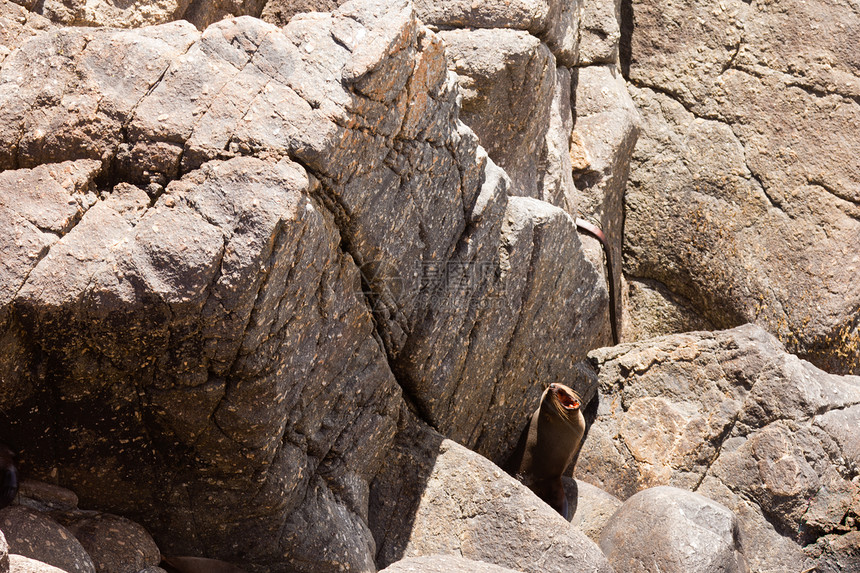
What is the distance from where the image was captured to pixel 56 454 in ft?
12.7

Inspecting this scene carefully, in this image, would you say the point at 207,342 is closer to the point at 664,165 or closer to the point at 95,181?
the point at 95,181

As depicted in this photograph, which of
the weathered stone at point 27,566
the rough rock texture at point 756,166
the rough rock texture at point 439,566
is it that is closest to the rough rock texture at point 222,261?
the rough rock texture at point 439,566

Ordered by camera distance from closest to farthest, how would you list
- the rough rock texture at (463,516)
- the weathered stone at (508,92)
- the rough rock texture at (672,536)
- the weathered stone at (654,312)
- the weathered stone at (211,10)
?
the rough rock texture at (463,516) → the rough rock texture at (672,536) → the weathered stone at (211,10) → the weathered stone at (508,92) → the weathered stone at (654,312)

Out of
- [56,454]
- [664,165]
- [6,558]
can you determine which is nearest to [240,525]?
[56,454]

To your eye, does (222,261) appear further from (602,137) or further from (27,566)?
(602,137)

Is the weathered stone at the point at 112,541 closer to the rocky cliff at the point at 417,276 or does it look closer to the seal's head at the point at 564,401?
the rocky cliff at the point at 417,276

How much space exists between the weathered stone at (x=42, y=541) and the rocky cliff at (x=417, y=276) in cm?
1

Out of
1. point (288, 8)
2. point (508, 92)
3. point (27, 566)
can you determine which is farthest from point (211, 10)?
point (27, 566)

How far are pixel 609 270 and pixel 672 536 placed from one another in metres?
2.89

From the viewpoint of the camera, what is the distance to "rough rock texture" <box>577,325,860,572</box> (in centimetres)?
596

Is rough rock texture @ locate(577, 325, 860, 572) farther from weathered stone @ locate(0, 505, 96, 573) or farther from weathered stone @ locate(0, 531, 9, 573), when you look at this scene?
weathered stone @ locate(0, 531, 9, 573)

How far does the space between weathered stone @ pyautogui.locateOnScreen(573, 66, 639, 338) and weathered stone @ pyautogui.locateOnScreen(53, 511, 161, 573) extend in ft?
14.1

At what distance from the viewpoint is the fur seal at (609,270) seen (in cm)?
709

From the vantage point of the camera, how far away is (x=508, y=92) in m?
6.05
